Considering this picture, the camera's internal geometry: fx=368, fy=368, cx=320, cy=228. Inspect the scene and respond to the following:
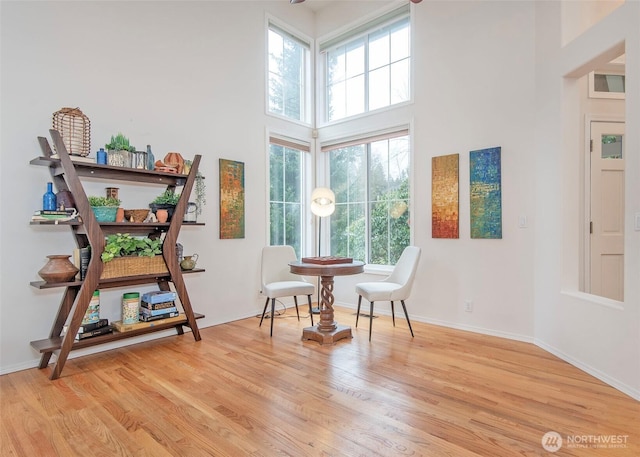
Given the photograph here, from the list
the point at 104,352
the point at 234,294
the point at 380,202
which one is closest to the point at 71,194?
the point at 104,352

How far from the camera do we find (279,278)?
163 inches

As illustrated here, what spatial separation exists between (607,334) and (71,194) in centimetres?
395

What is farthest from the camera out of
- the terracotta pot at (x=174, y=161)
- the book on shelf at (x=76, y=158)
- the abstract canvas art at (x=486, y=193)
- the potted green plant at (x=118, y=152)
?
the abstract canvas art at (x=486, y=193)

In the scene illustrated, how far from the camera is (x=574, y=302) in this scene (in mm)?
2855

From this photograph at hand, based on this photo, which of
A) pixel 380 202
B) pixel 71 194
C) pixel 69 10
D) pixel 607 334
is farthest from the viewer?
pixel 380 202

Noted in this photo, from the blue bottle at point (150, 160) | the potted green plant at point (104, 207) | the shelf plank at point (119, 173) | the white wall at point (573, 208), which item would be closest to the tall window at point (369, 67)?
the white wall at point (573, 208)

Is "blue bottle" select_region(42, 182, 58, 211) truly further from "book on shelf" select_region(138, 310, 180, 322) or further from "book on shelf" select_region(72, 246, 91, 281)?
"book on shelf" select_region(138, 310, 180, 322)

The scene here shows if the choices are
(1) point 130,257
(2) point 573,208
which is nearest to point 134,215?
(1) point 130,257

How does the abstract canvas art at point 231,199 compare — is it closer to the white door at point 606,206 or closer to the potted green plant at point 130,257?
the potted green plant at point 130,257

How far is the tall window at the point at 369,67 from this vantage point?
14.4 ft

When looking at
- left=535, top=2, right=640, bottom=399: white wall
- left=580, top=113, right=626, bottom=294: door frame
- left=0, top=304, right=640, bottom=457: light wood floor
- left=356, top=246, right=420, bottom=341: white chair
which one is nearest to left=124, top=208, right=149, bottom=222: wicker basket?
left=0, top=304, right=640, bottom=457: light wood floor

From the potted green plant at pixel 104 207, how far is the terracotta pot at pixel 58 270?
1.25 ft

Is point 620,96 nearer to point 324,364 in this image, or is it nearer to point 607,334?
point 607,334

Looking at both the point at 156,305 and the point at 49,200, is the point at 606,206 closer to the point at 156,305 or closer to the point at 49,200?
the point at 156,305
